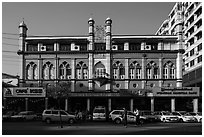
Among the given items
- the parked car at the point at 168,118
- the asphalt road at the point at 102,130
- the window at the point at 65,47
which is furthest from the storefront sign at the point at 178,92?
the asphalt road at the point at 102,130

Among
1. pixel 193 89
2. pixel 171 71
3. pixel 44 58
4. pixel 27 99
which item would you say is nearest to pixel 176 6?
pixel 171 71

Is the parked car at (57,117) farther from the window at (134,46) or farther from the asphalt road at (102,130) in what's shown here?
the window at (134,46)

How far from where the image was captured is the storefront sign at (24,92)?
43.7 metres

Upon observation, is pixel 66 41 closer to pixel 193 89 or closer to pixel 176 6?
pixel 193 89

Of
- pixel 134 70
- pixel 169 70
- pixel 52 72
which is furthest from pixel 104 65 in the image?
pixel 169 70

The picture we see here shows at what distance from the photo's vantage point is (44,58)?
50.8 metres

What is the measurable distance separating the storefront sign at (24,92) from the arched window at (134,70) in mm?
16685

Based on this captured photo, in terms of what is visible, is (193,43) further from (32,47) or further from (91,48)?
(32,47)

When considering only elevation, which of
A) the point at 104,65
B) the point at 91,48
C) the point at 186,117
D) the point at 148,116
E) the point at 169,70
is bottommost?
the point at 186,117

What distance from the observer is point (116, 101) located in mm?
49250

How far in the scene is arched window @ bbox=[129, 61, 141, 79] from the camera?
50.2 metres

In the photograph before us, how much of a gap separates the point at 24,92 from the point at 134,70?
2006 cm

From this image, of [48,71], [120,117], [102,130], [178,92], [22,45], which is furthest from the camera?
[48,71]

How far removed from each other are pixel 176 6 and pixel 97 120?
5657 cm
